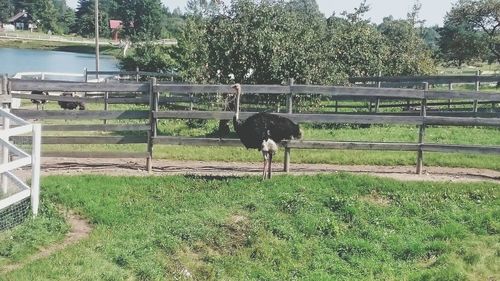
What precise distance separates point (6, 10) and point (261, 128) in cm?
14236

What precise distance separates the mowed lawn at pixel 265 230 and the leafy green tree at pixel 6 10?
139573mm

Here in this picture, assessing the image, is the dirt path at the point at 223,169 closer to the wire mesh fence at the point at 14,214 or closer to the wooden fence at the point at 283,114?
the wooden fence at the point at 283,114

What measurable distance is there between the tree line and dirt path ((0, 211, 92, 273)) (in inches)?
351

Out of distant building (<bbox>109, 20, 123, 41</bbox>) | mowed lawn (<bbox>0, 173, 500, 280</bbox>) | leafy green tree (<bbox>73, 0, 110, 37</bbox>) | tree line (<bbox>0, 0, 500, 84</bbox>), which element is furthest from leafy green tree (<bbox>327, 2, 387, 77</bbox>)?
leafy green tree (<bbox>73, 0, 110, 37</bbox>)

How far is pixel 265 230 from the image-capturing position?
9.87m

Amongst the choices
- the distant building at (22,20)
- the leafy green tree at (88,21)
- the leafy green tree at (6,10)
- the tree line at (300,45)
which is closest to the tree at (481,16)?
the tree line at (300,45)

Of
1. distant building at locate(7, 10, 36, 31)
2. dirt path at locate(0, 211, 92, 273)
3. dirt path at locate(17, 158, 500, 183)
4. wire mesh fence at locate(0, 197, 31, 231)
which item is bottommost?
dirt path at locate(0, 211, 92, 273)

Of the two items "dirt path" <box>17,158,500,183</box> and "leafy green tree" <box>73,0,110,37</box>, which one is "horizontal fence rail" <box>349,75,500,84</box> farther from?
"leafy green tree" <box>73,0,110,37</box>

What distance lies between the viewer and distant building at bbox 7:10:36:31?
130 meters

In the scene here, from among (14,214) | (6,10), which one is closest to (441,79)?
(14,214)

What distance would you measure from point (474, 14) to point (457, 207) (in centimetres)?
3128

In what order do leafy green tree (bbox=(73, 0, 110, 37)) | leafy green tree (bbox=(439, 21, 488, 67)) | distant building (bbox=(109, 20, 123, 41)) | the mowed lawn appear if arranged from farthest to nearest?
leafy green tree (bbox=(73, 0, 110, 37)), distant building (bbox=(109, 20, 123, 41)), leafy green tree (bbox=(439, 21, 488, 67)), the mowed lawn

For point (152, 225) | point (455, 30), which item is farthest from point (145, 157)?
point (455, 30)

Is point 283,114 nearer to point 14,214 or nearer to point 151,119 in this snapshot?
point 151,119
